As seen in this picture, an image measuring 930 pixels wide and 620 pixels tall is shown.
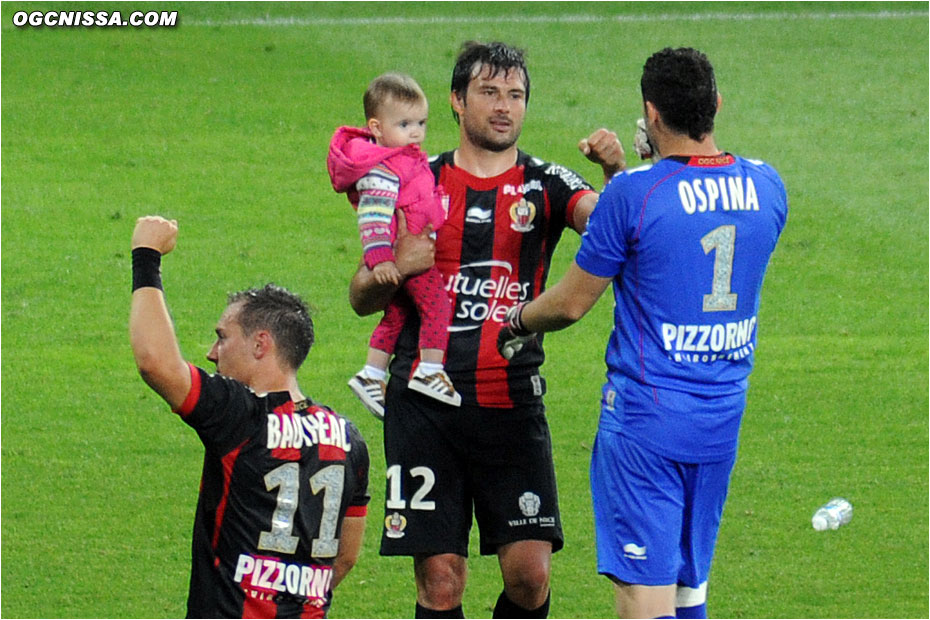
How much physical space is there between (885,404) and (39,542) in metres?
5.34

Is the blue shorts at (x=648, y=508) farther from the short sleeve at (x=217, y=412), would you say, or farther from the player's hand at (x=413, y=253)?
the short sleeve at (x=217, y=412)

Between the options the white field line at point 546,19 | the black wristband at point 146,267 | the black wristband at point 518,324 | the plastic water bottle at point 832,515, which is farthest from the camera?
the white field line at point 546,19

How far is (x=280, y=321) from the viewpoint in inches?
184

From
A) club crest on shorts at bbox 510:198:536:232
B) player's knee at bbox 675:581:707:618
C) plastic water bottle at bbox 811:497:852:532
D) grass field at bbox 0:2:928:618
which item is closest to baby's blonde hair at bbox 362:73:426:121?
club crest on shorts at bbox 510:198:536:232

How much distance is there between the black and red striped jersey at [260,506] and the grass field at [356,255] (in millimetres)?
2548

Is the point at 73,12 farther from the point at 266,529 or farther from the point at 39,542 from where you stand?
the point at 266,529

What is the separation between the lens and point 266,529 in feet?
14.5

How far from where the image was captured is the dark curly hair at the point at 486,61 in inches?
221

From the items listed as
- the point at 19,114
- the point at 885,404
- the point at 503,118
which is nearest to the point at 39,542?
the point at 503,118

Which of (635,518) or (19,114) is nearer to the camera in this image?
(635,518)

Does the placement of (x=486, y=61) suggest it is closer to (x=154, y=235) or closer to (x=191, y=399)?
(x=154, y=235)

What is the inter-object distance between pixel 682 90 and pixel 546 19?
586 inches

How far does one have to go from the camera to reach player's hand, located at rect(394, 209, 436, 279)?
5.48 metres

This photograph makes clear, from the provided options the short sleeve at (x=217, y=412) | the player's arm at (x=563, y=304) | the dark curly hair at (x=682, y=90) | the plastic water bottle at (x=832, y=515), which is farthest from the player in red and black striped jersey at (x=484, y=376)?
the plastic water bottle at (x=832, y=515)
